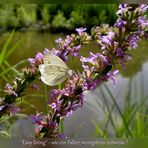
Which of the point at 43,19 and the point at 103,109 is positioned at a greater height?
the point at 43,19

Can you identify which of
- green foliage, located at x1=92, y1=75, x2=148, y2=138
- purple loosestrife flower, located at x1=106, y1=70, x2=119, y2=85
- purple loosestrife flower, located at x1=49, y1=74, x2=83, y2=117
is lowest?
green foliage, located at x1=92, y1=75, x2=148, y2=138

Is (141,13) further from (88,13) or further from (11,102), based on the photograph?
(11,102)

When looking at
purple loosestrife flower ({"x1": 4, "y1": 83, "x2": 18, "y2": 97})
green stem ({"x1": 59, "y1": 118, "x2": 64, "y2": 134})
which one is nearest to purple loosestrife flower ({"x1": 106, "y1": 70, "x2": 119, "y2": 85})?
green stem ({"x1": 59, "y1": 118, "x2": 64, "y2": 134})

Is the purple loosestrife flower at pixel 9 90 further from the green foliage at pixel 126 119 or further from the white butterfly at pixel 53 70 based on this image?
the green foliage at pixel 126 119

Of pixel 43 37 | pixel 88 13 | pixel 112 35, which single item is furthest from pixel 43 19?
pixel 112 35

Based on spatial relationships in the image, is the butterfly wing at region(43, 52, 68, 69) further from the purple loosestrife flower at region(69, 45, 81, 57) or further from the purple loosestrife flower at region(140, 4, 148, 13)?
the purple loosestrife flower at region(140, 4, 148, 13)

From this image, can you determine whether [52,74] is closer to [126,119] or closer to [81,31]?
[81,31]

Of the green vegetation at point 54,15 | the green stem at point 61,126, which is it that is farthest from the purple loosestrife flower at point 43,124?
the green vegetation at point 54,15

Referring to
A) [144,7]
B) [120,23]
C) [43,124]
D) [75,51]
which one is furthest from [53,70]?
[144,7]
